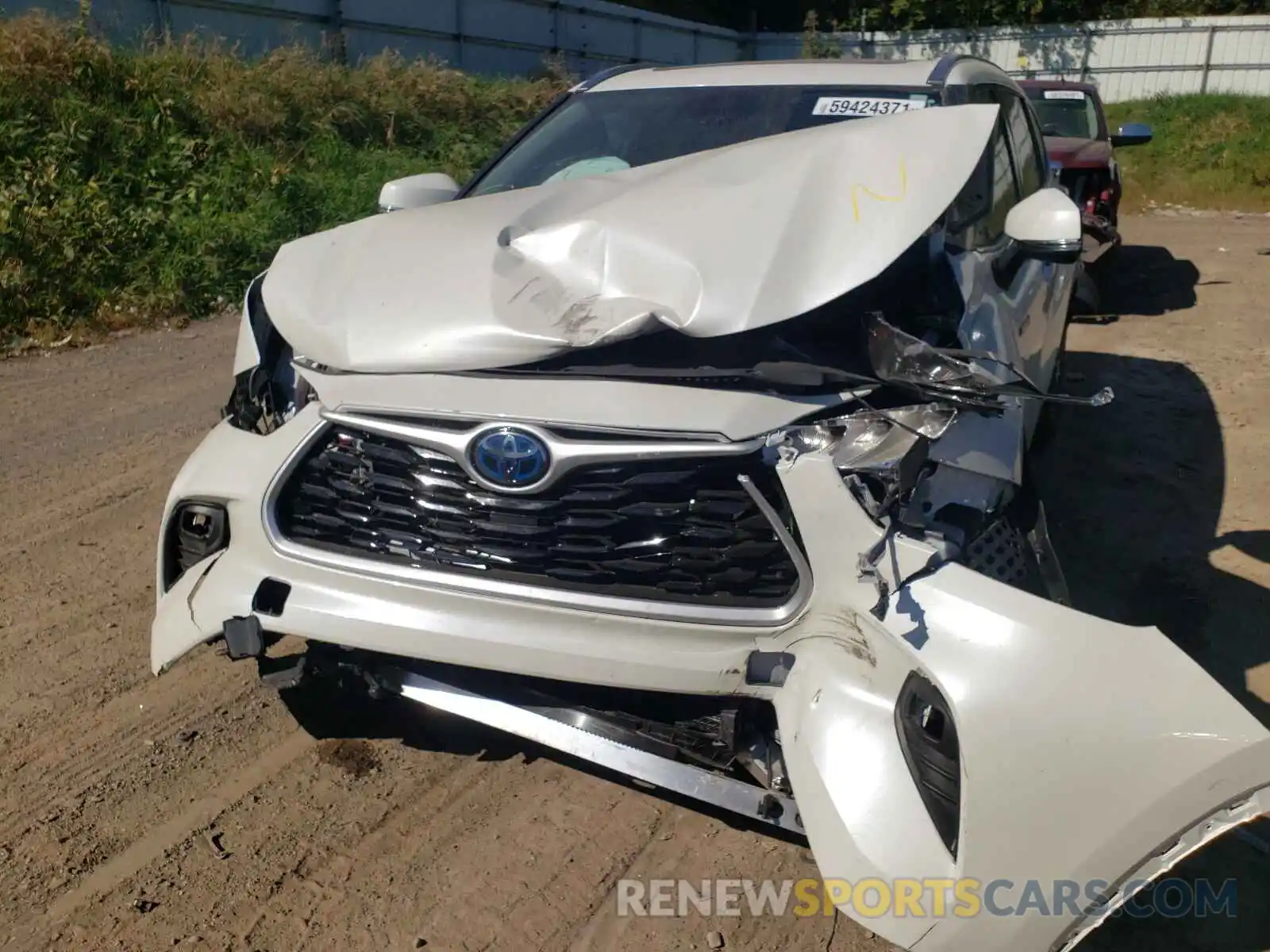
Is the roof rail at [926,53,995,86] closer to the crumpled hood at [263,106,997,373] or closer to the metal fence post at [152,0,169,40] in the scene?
the crumpled hood at [263,106,997,373]

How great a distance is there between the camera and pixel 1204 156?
18.5 m

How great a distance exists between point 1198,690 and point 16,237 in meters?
8.15

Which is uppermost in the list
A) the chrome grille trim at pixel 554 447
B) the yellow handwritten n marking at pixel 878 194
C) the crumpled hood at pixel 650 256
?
the yellow handwritten n marking at pixel 878 194

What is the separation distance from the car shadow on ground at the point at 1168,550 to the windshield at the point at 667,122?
1896mm

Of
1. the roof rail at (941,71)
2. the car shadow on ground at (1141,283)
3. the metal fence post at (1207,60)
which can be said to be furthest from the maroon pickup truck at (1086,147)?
the metal fence post at (1207,60)

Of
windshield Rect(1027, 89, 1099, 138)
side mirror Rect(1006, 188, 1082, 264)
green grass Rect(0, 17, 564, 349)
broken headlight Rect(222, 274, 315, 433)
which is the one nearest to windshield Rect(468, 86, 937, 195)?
side mirror Rect(1006, 188, 1082, 264)

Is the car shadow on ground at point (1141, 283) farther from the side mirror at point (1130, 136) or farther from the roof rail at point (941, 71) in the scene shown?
the roof rail at point (941, 71)

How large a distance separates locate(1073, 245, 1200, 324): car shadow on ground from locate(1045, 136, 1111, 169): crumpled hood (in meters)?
0.75

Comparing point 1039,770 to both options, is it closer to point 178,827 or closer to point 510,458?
point 510,458

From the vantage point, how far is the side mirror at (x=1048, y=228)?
3443 millimetres

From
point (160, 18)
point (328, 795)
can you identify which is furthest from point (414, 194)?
point (160, 18)

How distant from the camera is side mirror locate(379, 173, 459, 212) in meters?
4.05

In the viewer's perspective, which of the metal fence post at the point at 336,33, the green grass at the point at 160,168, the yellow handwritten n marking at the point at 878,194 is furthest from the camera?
the metal fence post at the point at 336,33

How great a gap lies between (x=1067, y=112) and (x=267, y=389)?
9.36m
